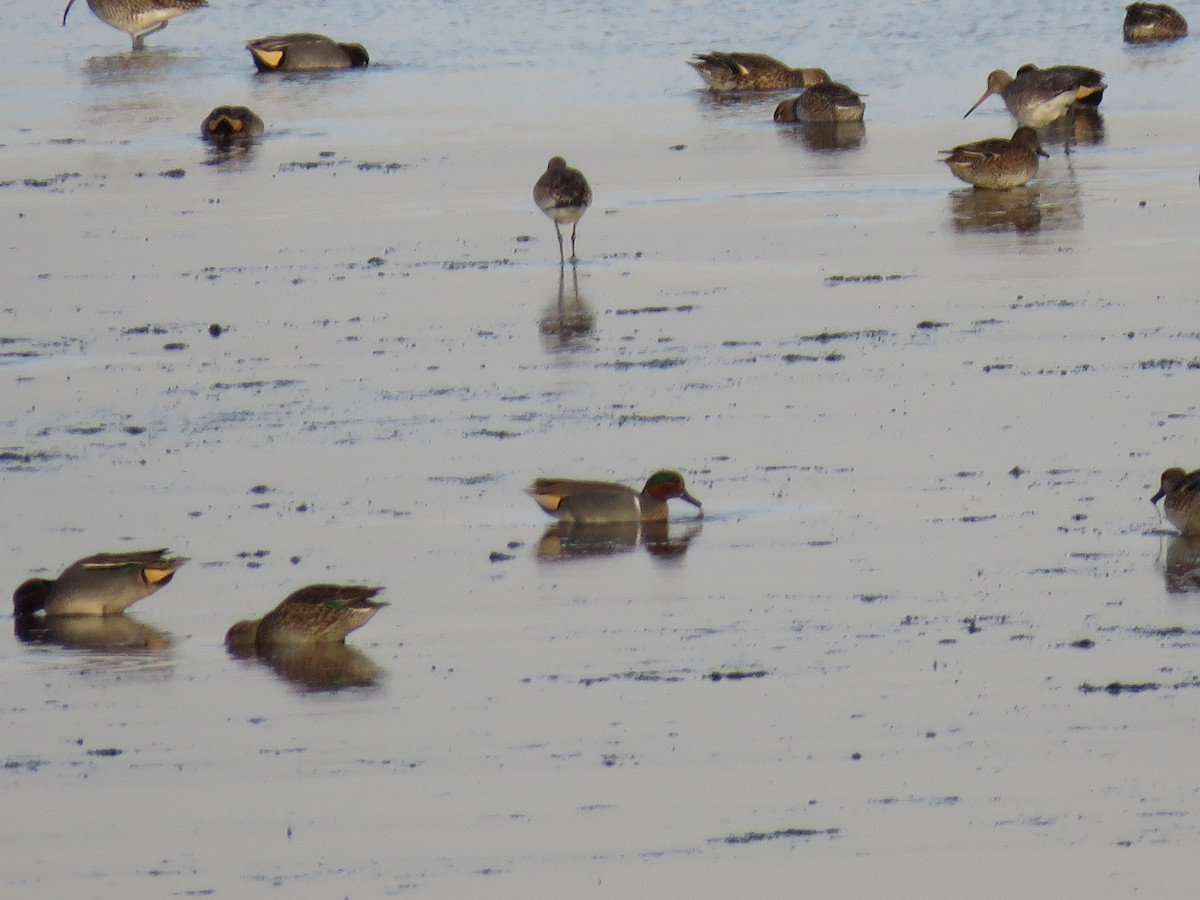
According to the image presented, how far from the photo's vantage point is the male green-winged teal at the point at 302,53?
105 ft

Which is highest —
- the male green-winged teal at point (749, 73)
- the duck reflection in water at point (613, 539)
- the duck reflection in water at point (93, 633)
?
the male green-winged teal at point (749, 73)

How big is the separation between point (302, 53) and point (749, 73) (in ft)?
20.6

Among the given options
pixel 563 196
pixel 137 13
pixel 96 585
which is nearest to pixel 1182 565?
pixel 96 585

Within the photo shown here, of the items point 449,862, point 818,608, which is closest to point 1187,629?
point 818,608

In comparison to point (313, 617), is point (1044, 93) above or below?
above

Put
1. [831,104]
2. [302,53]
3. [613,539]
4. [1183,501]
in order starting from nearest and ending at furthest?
[1183,501] → [613,539] → [831,104] → [302,53]

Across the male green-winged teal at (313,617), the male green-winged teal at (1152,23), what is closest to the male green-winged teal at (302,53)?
the male green-winged teal at (1152,23)

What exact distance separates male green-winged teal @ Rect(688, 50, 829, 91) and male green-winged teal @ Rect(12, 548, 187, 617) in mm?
18985

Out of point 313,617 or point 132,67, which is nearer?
point 313,617

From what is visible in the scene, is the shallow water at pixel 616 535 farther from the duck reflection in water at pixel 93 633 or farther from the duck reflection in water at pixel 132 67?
the duck reflection in water at pixel 132 67

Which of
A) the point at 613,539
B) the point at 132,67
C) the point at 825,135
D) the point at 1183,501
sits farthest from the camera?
the point at 132,67

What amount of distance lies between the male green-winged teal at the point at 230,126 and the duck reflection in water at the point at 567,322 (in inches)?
336

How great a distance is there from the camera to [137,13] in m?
35.2

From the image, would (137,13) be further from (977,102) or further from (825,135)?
(825,135)
